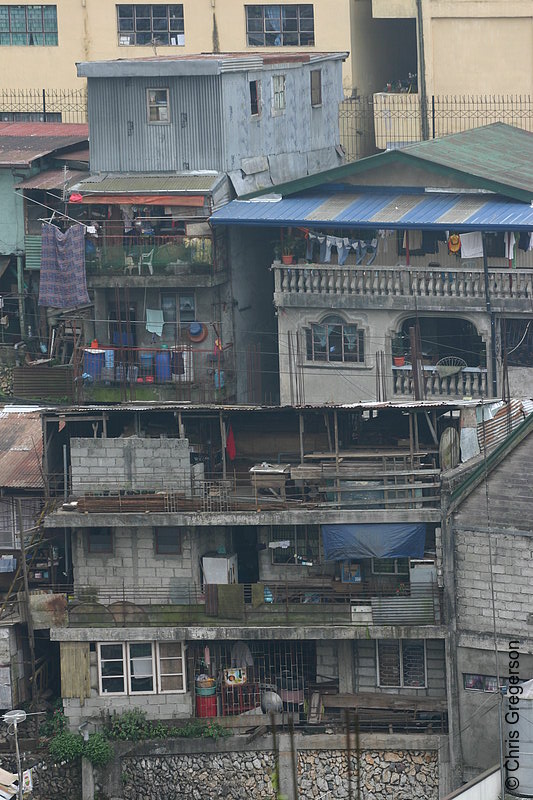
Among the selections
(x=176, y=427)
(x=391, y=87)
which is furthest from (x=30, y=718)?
(x=391, y=87)

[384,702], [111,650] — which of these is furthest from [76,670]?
[384,702]

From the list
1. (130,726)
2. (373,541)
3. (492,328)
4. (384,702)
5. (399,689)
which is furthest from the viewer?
(492,328)

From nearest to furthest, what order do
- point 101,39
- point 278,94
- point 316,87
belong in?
point 278,94, point 316,87, point 101,39

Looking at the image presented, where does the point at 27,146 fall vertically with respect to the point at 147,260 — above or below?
above

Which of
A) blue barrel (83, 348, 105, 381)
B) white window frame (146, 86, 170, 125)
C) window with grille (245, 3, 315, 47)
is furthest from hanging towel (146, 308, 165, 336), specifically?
window with grille (245, 3, 315, 47)

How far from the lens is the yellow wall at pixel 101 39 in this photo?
7269 centimetres

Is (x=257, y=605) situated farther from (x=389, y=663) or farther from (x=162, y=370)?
(x=162, y=370)

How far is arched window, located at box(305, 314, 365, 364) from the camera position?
196ft

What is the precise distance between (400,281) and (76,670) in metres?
13.9

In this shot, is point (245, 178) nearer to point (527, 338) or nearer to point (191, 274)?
point (191, 274)

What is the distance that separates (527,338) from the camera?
5853 centimetres

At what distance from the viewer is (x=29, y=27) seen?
75500 millimetres

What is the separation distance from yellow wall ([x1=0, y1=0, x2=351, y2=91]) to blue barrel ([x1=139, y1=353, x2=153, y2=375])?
651 inches

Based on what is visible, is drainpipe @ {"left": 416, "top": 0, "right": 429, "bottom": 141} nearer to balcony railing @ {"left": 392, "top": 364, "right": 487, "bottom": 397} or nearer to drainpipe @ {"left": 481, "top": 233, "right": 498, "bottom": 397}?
drainpipe @ {"left": 481, "top": 233, "right": 498, "bottom": 397}
